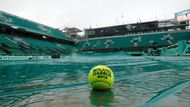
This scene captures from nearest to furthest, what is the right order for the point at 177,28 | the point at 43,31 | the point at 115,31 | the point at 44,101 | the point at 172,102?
the point at 172,102, the point at 44,101, the point at 43,31, the point at 177,28, the point at 115,31

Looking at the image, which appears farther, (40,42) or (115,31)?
(115,31)

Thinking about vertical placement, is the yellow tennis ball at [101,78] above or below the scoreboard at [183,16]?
below

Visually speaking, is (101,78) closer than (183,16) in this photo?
Yes

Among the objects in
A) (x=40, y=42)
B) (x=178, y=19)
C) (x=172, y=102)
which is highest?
(x=178, y=19)

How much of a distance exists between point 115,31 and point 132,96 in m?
73.0

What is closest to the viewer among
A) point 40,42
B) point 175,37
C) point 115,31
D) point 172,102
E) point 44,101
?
point 172,102

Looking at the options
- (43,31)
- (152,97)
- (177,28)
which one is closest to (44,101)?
(152,97)

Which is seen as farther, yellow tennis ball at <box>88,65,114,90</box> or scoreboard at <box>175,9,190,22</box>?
scoreboard at <box>175,9,190,22</box>

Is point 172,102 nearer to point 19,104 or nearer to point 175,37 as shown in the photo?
point 19,104

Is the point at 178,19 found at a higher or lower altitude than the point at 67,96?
higher

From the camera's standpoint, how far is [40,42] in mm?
52250

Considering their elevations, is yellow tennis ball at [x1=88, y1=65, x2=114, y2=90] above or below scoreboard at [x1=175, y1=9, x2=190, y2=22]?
below

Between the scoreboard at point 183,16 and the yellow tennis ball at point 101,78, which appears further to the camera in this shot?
the scoreboard at point 183,16

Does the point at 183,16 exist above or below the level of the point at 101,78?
above
